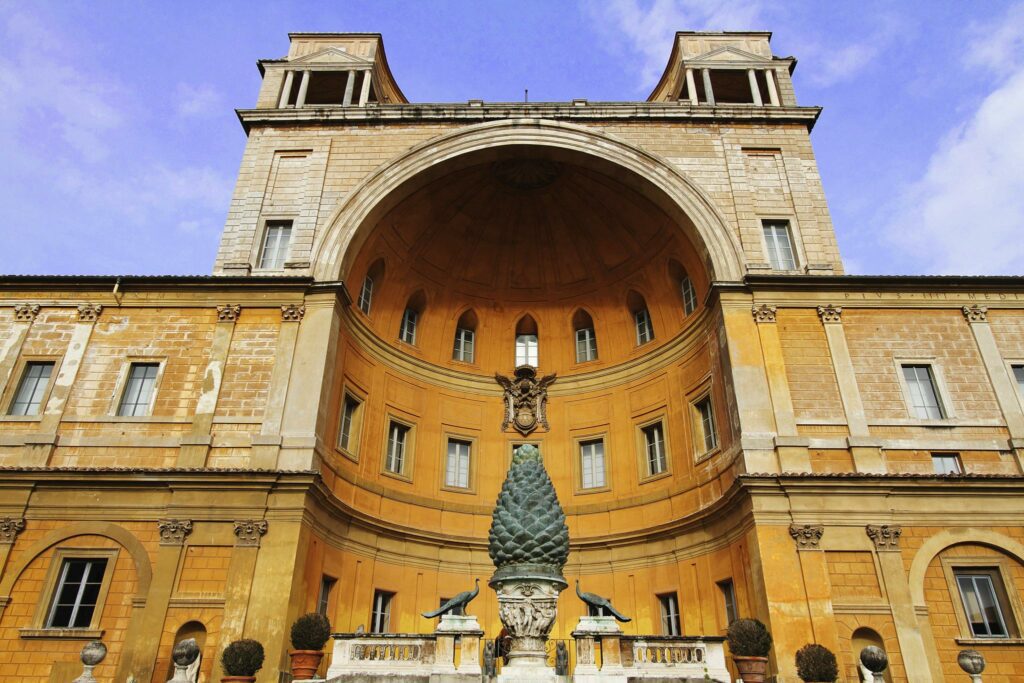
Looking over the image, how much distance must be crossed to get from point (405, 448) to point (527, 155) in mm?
9857

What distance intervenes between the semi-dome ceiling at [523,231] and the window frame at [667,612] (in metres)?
9.97

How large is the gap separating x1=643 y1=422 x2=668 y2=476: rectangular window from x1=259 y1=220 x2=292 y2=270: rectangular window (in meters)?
12.0

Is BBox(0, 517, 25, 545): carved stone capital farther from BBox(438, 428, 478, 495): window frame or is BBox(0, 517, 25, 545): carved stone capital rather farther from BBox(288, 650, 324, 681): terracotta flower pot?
BBox(438, 428, 478, 495): window frame

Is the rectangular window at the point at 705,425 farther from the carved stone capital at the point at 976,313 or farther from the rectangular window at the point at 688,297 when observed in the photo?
the carved stone capital at the point at 976,313

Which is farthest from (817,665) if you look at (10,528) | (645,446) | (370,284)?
(10,528)

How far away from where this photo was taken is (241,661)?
12812 mm

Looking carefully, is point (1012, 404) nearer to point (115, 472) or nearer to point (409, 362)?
point (409, 362)

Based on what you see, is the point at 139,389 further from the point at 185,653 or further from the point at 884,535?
the point at 884,535

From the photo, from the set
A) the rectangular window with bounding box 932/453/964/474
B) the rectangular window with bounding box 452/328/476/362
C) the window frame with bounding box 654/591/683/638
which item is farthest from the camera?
the rectangular window with bounding box 452/328/476/362

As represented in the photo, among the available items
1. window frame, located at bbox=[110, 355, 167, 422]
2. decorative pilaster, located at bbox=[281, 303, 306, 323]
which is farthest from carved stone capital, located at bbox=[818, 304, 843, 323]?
window frame, located at bbox=[110, 355, 167, 422]

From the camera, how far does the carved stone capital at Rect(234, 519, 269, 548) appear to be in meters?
15.4

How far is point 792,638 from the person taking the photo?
14.4m

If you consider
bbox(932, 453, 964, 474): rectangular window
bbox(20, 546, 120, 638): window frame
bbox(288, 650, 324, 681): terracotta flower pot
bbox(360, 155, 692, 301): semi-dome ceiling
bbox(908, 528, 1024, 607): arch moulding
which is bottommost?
bbox(288, 650, 324, 681): terracotta flower pot

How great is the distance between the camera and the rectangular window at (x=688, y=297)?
2114cm
